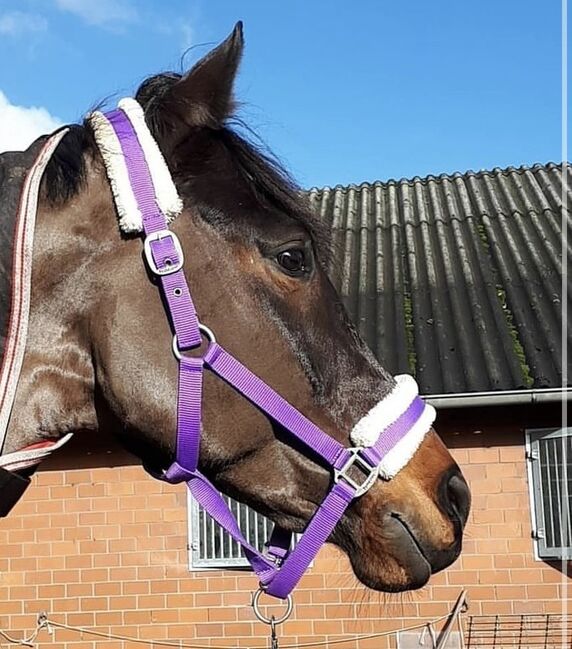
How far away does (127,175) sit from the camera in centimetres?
175

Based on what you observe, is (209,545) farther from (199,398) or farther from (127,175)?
(127,175)

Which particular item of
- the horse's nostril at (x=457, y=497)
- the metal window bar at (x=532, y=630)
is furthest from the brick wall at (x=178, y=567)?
the horse's nostril at (x=457, y=497)

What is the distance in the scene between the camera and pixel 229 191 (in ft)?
6.08

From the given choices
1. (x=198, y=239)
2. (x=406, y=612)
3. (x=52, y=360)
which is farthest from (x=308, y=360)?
(x=406, y=612)

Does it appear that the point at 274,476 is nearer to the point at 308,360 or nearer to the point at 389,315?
the point at 308,360

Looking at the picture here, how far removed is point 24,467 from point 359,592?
440 cm

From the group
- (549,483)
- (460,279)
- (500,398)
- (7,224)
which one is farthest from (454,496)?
(460,279)

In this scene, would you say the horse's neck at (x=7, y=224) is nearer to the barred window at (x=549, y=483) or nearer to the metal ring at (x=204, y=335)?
the metal ring at (x=204, y=335)

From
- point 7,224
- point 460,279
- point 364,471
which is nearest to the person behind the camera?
point 7,224

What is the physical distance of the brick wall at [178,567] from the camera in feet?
20.3

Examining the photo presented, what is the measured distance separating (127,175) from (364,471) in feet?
2.70

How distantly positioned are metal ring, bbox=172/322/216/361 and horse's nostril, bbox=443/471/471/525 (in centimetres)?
63

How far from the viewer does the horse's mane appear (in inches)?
69.9

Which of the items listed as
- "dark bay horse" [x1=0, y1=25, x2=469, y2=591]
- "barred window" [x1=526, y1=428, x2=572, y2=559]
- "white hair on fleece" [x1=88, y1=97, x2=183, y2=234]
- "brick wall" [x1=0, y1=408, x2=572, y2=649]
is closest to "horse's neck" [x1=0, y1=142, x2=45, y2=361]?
"dark bay horse" [x1=0, y1=25, x2=469, y2=591]
